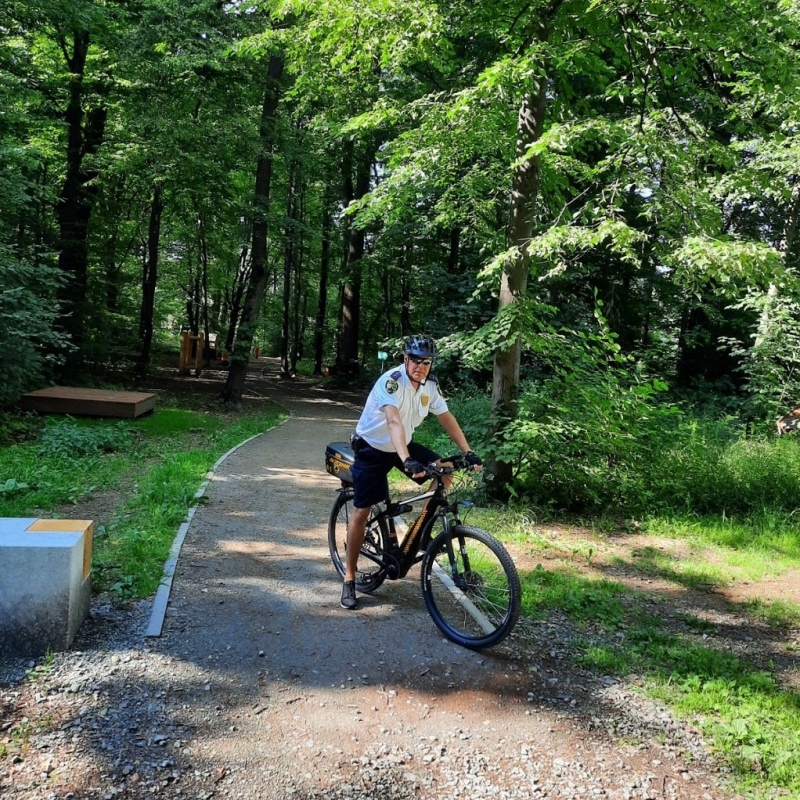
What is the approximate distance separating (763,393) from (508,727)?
11.0 metres

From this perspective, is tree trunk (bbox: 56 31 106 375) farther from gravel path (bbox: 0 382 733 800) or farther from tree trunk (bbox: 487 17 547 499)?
gravel path (bbox: 0 382 733 800)

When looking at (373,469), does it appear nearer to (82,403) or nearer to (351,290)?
(82,403)

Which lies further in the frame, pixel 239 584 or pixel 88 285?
pixel 88 285

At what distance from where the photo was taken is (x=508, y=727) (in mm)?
3127

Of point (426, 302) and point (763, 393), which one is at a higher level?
point (426, 302)

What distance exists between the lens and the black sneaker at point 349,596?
4.39 metres

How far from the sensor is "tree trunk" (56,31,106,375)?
48.6ft

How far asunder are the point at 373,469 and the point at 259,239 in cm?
1245

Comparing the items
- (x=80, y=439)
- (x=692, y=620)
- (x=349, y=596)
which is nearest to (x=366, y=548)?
(x=349, y=596)

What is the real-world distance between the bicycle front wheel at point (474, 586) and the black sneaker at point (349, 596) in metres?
0.54

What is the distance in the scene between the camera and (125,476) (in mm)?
8133

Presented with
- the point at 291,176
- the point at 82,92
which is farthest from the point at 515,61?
the point at 291,176

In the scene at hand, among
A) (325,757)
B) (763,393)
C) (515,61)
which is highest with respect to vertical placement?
(515,61)

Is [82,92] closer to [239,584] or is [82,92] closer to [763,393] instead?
[239,584]
